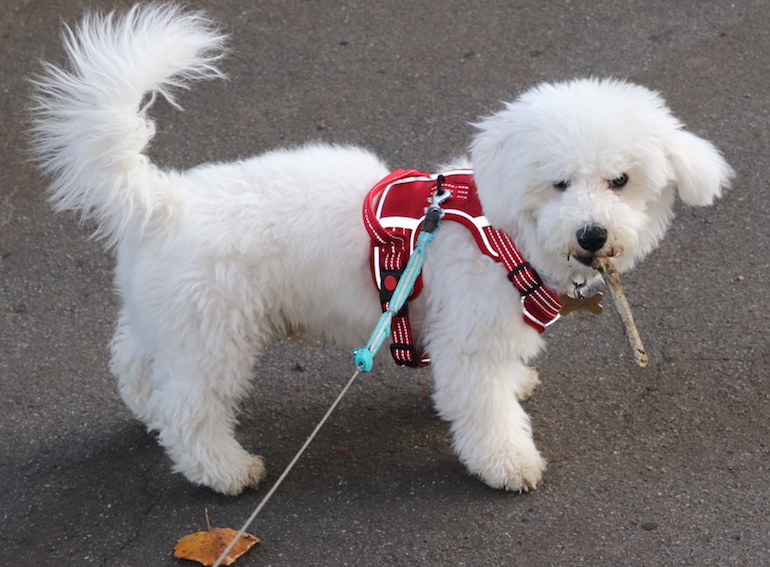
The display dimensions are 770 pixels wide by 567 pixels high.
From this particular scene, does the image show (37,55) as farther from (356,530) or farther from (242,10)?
(356,530)

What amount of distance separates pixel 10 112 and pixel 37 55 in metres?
0.60

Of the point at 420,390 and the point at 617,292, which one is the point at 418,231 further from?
the point at 420,390

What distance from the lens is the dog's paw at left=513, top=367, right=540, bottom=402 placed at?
3.68 meters

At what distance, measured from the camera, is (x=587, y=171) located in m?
2.60

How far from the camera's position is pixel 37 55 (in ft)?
19.7

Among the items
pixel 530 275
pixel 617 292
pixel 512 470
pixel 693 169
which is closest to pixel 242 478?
pixel 512 470

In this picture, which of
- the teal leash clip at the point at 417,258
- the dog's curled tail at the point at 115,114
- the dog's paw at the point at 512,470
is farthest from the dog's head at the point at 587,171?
the dog's curled tail at the point at 115,114

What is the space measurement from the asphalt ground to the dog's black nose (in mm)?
1084

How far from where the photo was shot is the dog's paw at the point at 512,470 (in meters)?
3.18

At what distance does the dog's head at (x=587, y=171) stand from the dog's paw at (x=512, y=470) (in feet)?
2.50

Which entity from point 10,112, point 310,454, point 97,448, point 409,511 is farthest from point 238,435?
point 10,112

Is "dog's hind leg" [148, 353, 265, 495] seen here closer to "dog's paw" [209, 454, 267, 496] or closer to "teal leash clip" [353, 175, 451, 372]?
"dog's paw" [209, 454, 267, 496]

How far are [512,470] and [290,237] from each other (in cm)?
118

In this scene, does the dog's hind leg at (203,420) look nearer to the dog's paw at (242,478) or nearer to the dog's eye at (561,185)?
the dog's paw at (242,478)
